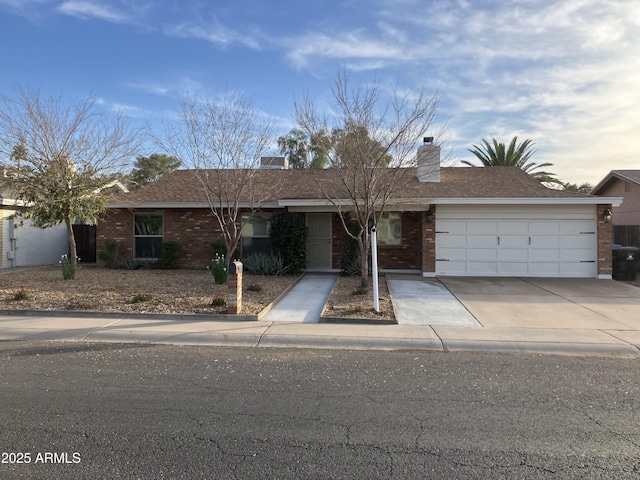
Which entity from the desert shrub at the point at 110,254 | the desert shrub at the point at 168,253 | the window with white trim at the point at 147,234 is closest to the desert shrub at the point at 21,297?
the desert shrub at the point at 168,253

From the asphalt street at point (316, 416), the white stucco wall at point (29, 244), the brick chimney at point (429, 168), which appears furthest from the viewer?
the white stucco wall at point (29, 244)

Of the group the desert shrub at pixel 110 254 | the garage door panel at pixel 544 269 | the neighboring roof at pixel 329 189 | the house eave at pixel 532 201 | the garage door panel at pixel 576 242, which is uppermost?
the neighboring roof at pixel 329 189

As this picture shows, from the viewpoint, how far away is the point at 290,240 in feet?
45.6

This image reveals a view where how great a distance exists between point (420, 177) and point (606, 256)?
6432 millimetres

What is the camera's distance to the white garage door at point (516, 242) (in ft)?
44.5

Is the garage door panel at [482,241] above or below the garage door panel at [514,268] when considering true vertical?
above

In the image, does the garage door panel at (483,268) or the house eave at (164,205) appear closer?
the garage door panel at (483,268)

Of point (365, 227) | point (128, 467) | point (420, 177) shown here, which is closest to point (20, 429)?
point (128, 467)

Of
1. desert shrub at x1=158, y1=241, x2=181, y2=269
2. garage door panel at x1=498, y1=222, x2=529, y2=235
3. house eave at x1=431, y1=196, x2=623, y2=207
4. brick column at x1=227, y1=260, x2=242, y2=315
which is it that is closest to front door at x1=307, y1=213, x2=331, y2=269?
house eave at x1=431, y1=196, x2=623, y2=207

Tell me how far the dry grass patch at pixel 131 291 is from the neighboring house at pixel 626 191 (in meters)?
18.9

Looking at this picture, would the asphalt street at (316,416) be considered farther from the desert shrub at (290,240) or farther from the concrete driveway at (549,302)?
the desert shrub at (290,240)

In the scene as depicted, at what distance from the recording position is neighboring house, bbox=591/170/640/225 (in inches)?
837

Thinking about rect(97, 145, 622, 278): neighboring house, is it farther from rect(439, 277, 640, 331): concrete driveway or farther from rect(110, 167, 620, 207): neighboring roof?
rect(439, 277, 640, 331): concrete driveway

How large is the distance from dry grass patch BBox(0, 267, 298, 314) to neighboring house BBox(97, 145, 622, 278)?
231 centimetres
